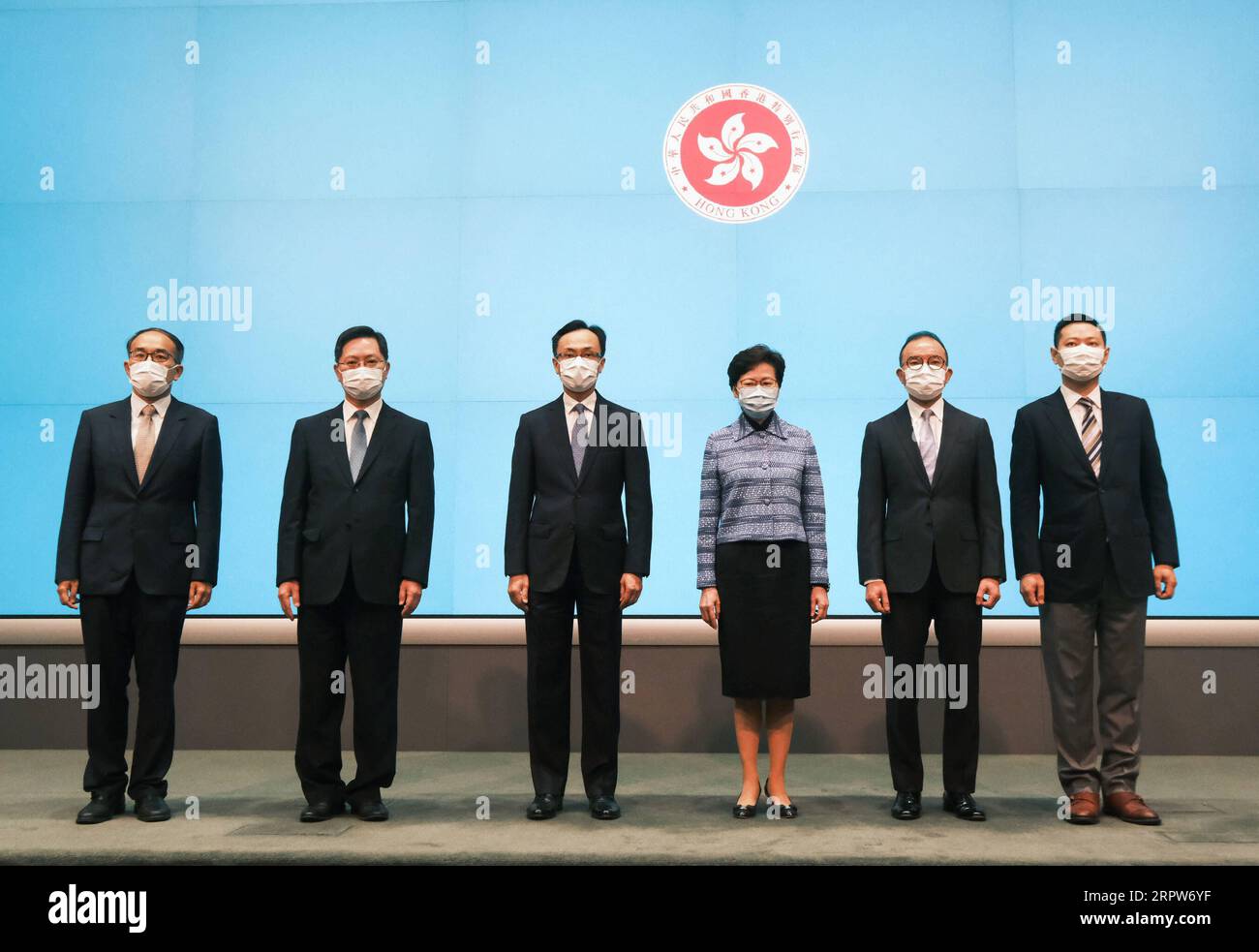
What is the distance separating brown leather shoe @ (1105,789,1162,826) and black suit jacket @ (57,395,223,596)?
3.39 meters

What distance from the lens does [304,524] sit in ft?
12.1

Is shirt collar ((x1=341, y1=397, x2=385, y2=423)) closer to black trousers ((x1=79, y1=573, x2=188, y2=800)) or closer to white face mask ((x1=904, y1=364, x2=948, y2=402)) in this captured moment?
black trousers ((x1=79, y1=573, x2=188, y2=800))

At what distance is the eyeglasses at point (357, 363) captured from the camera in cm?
375

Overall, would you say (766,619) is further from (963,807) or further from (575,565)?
(963,807)

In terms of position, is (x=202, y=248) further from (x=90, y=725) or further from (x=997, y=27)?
(x=997, y=27)

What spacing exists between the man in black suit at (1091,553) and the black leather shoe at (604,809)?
1.61m

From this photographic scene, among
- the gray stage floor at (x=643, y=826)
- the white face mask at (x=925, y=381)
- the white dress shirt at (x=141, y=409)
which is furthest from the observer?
the white dress shirt at (x=141, y=409)

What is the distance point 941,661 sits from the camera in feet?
12.0

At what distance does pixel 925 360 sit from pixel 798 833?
1742mm

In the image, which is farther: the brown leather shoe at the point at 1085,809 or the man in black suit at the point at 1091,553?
the man in black suit at the point at 1091,553

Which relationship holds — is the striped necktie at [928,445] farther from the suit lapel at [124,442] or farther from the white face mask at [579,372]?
the suit lapel at [124,442]

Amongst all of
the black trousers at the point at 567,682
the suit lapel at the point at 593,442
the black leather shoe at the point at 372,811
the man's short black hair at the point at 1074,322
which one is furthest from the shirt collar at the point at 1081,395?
the black leather shoe at the point at 372,811
